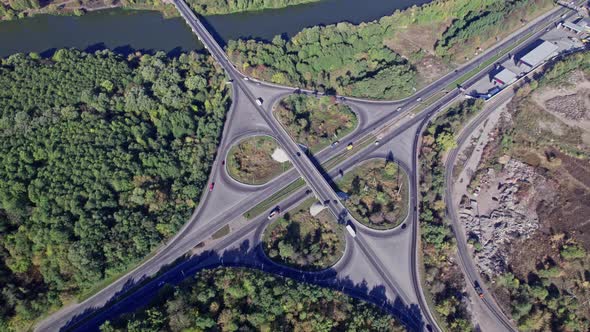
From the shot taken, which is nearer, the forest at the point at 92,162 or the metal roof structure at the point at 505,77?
the forest at the point at 92,162

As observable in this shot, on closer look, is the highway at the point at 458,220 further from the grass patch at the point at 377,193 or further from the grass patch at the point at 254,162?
the grass patch at the point at 254,162

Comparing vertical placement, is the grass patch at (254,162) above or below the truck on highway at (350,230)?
above

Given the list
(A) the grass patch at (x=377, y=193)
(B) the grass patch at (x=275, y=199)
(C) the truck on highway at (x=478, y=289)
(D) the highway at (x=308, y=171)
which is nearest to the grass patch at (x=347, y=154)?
(D) the highway at (x=308, y=171)

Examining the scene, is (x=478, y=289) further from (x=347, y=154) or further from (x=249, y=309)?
(x=249, y=309)

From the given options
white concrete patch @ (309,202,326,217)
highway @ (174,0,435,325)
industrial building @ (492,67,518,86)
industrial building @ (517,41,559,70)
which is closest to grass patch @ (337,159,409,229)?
highway @ (174,0,435,325)

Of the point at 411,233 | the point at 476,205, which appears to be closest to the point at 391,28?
the point at 476,205

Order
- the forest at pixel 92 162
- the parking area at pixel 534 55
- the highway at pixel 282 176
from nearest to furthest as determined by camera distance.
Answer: the forest at pixel 92 162, the highway at pixel 282 176, the parking area at pixel 534 55

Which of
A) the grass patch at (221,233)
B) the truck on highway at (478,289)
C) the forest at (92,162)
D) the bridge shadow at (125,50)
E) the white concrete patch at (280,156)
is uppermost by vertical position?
the bridge shadow at (125,50)

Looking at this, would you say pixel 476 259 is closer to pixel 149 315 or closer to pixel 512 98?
pixel 512 98
